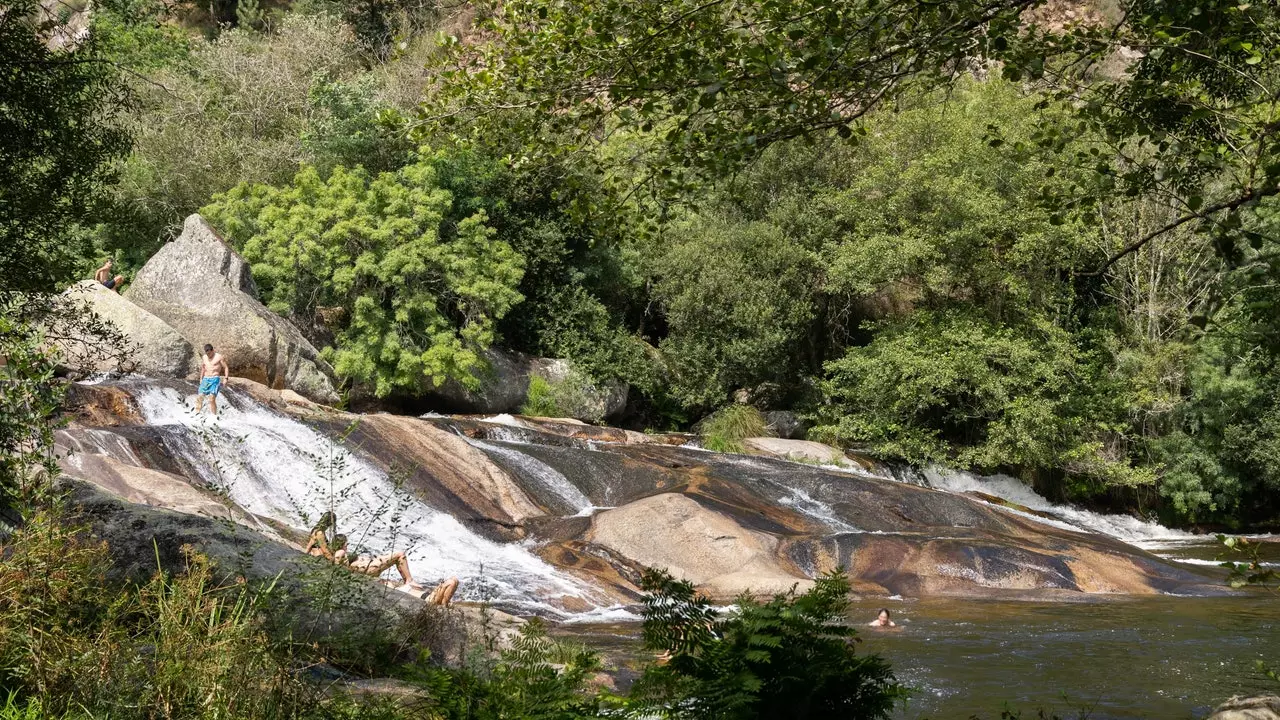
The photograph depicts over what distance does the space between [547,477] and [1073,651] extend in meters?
9.26

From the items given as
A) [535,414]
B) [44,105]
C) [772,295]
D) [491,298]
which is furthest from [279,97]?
[44,105]

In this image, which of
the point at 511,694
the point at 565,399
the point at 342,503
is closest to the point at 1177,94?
the point at 511,694

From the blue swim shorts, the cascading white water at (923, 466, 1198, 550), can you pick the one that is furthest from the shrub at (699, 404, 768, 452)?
the blue swim shorts

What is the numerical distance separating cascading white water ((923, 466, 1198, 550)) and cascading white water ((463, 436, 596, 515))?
11.7 m

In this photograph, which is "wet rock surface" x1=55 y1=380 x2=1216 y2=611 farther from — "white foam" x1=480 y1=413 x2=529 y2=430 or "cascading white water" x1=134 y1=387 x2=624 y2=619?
"white foam" x1=480 y1=413 x2=529 y2=430

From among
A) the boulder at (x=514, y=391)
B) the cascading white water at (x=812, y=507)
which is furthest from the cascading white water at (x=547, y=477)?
the boulder at (x=514, y=391)

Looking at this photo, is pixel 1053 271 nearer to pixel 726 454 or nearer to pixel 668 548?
pixel 726 454

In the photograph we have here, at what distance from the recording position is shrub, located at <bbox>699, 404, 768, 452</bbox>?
86.5 ft

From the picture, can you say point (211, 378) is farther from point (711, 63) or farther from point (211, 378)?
point (711, 63)

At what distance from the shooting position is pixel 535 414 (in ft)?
89.7

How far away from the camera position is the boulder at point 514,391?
27.1 m

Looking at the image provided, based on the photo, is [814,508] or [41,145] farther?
[814,508]

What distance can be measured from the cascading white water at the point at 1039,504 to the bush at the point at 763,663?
72.2 feet

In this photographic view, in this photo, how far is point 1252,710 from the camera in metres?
7.00
